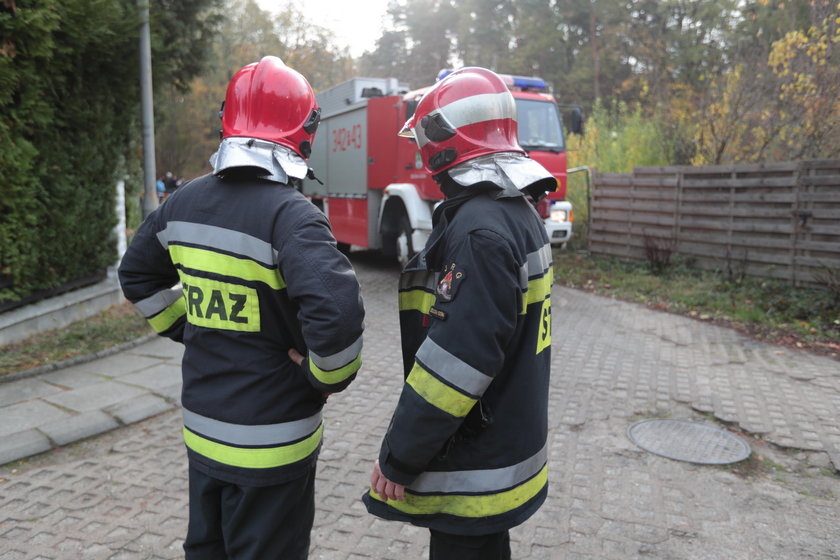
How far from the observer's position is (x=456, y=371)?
5.92 ft

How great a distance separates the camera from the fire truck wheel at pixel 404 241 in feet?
33.4

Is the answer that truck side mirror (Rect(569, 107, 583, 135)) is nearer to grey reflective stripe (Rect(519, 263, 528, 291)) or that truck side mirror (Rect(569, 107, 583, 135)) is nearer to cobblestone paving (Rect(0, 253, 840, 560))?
cobblestone paving (Rect(0, 253, 840, 560))

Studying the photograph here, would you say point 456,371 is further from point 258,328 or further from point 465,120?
point 465,120

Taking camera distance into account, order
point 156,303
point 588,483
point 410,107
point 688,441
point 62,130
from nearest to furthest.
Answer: point 156,303 < point 588,483 < point 688,441 < point 62,130 < point 410,107

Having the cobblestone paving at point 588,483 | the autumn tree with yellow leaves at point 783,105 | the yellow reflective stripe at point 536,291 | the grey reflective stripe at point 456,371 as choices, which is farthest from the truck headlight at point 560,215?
the grey reflective stripe at point 456,371

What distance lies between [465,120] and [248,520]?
1476 millimetres

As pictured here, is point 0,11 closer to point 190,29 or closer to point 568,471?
point 190,29

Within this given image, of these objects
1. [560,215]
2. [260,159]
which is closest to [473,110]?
[260,159]

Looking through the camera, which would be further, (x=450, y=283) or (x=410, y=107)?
(x=410, y=107)

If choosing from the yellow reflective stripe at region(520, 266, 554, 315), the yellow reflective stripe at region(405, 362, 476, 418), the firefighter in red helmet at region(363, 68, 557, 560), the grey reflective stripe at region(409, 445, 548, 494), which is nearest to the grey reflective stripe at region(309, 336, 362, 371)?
the firefighter in red helmet at region(363, 68, 557, 560)

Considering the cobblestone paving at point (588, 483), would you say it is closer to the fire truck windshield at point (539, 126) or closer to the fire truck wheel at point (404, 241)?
the fire truck wheel at point (404, 241)

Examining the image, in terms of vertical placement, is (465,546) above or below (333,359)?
below

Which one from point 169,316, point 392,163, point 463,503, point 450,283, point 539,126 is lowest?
point 463,503

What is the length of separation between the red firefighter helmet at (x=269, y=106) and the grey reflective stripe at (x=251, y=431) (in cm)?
96
